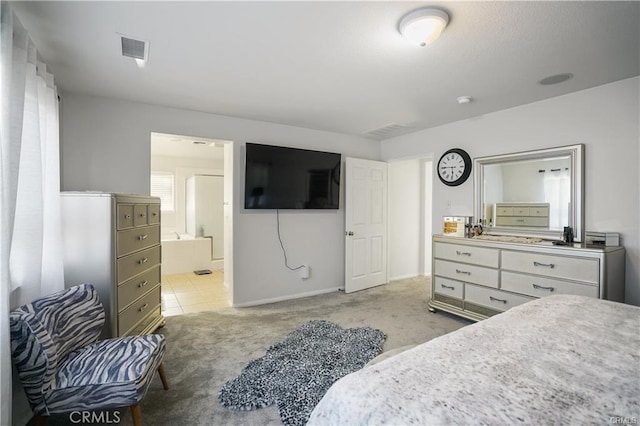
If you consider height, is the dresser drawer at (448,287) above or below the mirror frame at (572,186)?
below

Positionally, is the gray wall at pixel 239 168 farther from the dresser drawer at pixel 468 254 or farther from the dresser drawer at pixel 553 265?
the dresser drawer at pixel 553 265

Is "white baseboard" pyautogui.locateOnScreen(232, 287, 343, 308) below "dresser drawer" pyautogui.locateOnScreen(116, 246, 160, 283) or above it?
below

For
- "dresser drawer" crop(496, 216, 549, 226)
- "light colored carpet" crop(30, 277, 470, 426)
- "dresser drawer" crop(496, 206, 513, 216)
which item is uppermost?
"dresser drawer" crop(496, 206, 513, 216)

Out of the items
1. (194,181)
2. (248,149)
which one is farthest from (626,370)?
(194,181)

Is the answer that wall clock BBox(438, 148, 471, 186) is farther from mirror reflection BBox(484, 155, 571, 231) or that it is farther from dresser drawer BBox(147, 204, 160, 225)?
dresser drawer BBox(147, 204, 160, 225)

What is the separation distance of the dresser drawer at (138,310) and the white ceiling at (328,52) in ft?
6.47

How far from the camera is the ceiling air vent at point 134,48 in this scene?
204 centimetres

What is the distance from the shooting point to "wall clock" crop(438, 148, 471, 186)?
150 inches

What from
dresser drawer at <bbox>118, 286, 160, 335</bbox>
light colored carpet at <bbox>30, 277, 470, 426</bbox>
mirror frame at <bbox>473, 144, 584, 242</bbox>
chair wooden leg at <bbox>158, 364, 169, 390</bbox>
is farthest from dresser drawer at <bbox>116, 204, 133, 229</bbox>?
mirror frame at <bbox>473, 144, 584, 242</bbox>

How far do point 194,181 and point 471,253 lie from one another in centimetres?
540

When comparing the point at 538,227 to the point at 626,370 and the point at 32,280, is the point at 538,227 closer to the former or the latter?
the point at 626,370

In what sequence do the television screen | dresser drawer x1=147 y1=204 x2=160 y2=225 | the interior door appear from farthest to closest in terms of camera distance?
the interior door → the television screen → dresser drawer x1=147 y1=204 x2=160 y2=225

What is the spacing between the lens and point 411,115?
3668 mm

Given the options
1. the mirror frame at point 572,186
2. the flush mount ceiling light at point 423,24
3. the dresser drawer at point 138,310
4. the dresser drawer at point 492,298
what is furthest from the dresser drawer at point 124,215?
the mirror frame at point 572,186
